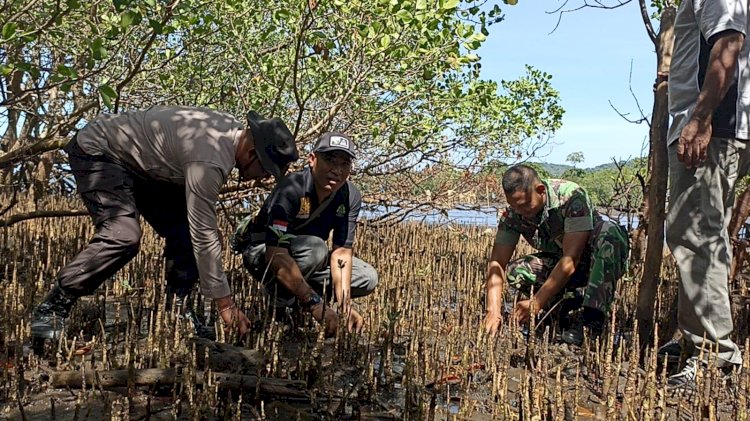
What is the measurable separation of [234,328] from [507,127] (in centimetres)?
564

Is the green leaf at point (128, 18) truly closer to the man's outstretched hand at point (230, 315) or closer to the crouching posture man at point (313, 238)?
the crouching posture man at point (313, 238)

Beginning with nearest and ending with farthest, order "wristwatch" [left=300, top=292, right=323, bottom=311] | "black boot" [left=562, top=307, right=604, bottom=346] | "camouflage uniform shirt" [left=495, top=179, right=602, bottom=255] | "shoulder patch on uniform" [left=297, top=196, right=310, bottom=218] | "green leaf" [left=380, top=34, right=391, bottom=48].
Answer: "wristwatch" [left=300, top=292, right=323, bottom=311] → "shoulder patch on uniform" [left=297, top=196, right=310, bottom=218] → "camouflage uniform shirt" [left=495, top=179, right=602, bottom=255] → "black boot" [left=562, top=307, right=604, bottom=346] → "green leaf" [left=380, top=34, right=391, bottom=48]

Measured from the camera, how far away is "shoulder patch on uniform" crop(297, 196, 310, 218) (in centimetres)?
341

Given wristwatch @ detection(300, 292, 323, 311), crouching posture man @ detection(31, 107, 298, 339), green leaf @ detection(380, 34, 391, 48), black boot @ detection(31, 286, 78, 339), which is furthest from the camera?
green leaf @ detection(380, 34, 391, 48)

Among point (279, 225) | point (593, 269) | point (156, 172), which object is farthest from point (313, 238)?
point (593, 269)

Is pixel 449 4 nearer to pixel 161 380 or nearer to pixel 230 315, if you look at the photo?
pixel 230 315

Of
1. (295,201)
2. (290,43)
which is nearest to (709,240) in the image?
(295,201)

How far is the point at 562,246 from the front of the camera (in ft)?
12.0

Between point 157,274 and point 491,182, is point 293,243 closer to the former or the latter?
point 157,274

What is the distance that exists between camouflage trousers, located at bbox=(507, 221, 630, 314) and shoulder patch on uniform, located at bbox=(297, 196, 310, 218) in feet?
4.26

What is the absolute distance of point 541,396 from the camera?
2.22 m

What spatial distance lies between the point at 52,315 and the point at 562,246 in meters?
2.64

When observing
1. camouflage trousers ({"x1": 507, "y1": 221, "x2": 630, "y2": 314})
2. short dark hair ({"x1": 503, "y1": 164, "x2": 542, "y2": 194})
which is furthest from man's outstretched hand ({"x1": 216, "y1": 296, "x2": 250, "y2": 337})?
camouflage trousers ({"x1": 507, "y1": 221, "x2": 630, "y2": 314})

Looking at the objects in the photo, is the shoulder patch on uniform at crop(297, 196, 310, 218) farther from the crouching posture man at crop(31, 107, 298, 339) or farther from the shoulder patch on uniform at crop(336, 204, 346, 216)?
the crouching posture man at crop(31, 107, 298, 339)
